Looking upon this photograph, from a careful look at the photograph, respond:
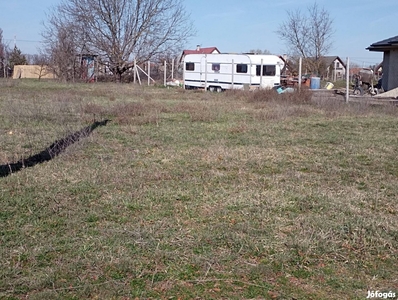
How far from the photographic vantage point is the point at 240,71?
2794 cm

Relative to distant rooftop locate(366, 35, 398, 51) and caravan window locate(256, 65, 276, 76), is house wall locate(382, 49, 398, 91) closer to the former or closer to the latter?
distant rooftop locate(366, 35, 398, 51)

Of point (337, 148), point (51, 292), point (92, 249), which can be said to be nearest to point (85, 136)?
point (337, 148)

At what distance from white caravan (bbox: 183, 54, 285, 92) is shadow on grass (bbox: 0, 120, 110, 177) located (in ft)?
58.8

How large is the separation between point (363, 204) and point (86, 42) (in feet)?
107

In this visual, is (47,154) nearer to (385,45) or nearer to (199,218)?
(199,218)

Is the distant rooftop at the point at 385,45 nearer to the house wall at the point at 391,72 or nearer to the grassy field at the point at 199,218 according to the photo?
the house wall at the point at 391,72

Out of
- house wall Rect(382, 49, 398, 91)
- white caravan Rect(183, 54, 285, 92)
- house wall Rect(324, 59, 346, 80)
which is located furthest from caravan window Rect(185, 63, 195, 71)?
house wall Rect(324, 59, 346, 80)

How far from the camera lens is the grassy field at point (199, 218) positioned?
3.43 m

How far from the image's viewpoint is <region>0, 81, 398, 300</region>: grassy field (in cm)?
343

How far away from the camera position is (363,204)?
5312 millimetres

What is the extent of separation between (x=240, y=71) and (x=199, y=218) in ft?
78.4

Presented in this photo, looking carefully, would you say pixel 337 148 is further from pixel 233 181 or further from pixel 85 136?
pixel 85 136

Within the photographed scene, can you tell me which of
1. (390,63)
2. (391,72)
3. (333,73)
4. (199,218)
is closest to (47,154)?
(199,218)

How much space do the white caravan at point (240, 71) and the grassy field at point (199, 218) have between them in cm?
1797
